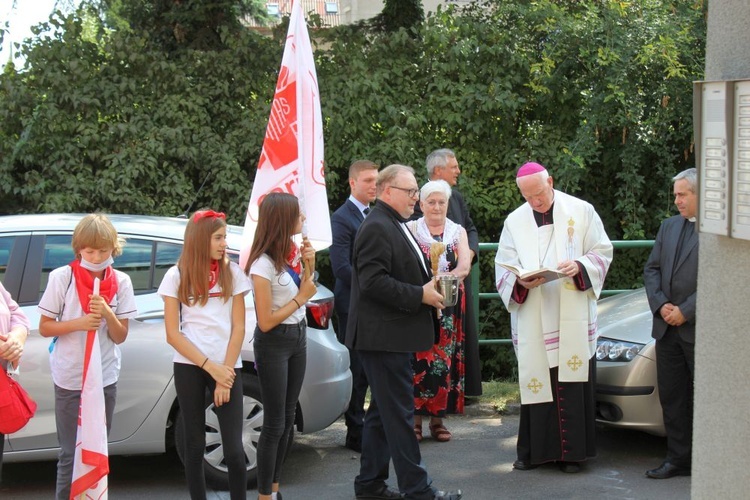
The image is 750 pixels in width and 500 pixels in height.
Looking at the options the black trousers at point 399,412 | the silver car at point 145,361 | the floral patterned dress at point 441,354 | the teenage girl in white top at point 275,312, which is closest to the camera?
the teenage girl in white top at point 275,312

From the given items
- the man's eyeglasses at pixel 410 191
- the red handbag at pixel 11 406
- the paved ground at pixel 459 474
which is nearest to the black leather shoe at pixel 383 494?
the paved ground at pixel 459 474

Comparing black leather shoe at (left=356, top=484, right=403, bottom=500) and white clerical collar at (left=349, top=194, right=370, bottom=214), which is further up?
white clerical collar at (left=349, top=194, right=370, bottom=214)

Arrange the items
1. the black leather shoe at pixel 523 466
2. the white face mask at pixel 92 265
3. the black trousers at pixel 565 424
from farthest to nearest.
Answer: the black leather shoe at pixel 523 466
the black trousers at pixel 565 424
the white face mask at pixel 92 265

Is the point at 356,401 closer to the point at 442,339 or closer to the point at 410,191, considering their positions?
the point at 442,339

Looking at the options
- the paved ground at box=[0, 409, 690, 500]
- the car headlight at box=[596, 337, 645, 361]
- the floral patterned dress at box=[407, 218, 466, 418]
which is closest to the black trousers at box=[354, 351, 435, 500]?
the paved ground at box=[0, 409, 690, 500]

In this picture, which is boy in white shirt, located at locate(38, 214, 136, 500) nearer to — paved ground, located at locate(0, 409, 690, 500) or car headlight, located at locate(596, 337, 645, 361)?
paved ground, located at locate(0, 409, 690, 500)

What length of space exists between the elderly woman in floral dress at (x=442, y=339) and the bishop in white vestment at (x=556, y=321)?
0.53 metres

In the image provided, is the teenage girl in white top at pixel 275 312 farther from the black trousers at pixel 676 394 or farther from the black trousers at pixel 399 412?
the black trousers at pixel 676 394

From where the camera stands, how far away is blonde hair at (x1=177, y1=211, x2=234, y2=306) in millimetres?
5074

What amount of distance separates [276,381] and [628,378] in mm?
2706

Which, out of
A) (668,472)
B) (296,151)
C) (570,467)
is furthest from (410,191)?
(668,472)

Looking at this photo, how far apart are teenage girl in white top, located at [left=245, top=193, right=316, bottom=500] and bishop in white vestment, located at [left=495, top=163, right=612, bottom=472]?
1.82 meters

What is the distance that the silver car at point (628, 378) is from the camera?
6.77 metres

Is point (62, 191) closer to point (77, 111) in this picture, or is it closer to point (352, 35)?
point (77, 111)
